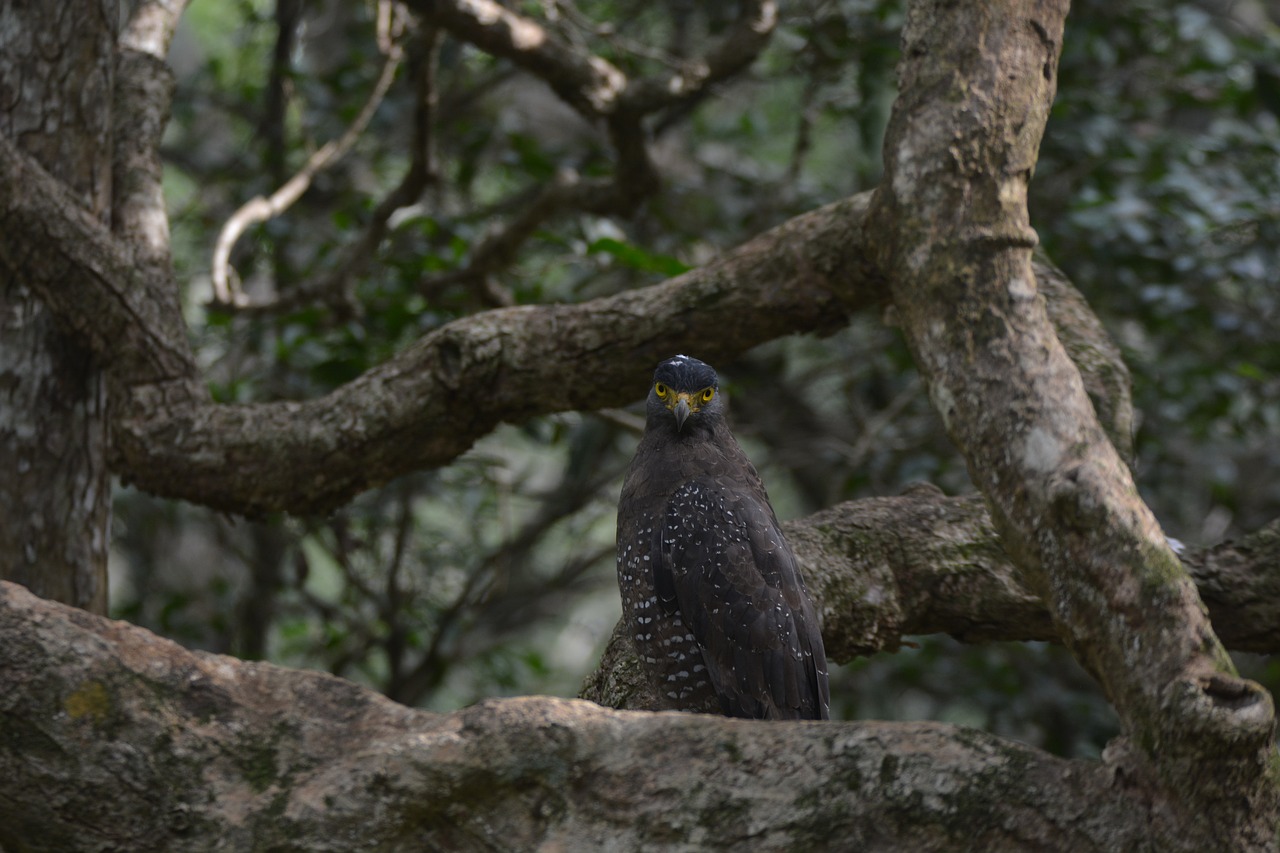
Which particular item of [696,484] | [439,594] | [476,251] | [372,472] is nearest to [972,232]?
[696,484]

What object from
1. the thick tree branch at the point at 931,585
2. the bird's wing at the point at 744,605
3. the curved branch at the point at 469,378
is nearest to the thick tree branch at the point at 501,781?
the bird's wing at the point at 744,605

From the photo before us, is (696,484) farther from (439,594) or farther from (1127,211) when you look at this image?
(439,594)

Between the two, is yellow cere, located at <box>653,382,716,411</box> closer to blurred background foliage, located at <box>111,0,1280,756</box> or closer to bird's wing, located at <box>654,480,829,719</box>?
bird's wing, located at <box>654,480,829,719</box>

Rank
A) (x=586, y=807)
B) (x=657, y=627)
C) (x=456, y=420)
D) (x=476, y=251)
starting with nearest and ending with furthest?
(x=586, y=807)
(x=657, y=627)
(x=456, y=420)
(x=476, y=251)

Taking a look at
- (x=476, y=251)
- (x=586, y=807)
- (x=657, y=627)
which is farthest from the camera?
(x=476, y=251)

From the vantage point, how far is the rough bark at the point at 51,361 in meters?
3.75

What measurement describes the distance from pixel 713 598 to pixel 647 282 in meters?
3.16

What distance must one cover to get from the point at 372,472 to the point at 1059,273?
2337 millimetres

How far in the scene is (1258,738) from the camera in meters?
1.73

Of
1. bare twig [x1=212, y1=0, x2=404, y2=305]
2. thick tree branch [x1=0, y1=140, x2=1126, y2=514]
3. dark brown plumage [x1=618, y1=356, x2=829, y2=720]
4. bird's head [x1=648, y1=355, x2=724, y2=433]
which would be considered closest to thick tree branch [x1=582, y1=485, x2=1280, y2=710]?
dark brown plumage [x1=618, y1=356, x2=829, y2=720]

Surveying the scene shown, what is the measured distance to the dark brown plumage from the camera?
344cm

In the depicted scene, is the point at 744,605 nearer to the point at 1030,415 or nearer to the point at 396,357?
the point at 396,357

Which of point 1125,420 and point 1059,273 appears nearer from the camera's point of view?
point 1125,420

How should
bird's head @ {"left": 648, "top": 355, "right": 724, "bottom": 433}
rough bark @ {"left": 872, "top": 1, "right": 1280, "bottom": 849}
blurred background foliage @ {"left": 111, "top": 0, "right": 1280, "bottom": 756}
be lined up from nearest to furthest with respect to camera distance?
rough bark @ {"left": 872, "top": 1, "right": 1280, "bottom": 849}, bird's head @ {"left": 648, "top": 355, "right": 724, "bottom": 433}, blurred background foliage @ {"left": 111, "top": 0, "right": 1280, "bottom": 756}
